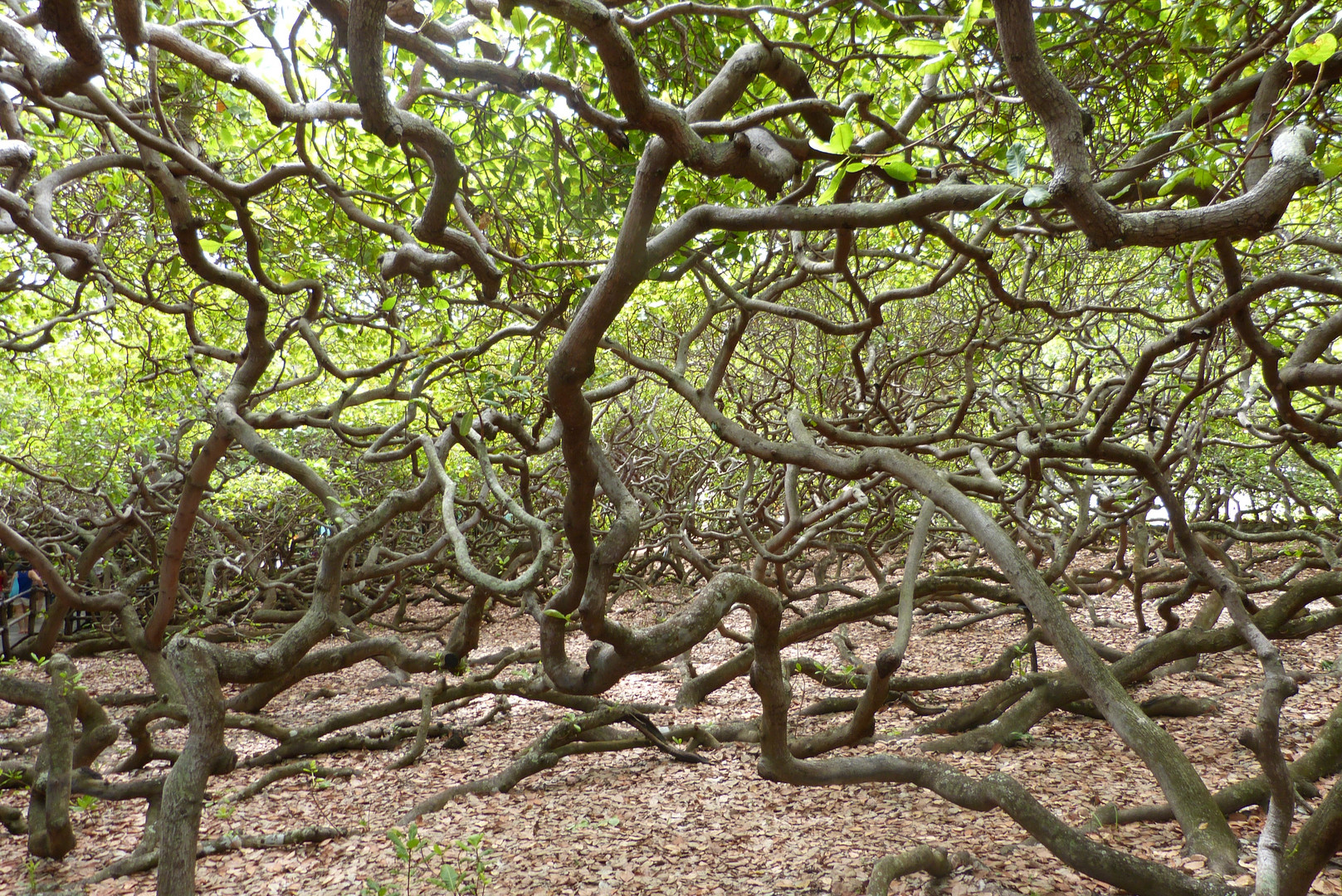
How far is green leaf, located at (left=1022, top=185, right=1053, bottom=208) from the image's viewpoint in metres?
1.76

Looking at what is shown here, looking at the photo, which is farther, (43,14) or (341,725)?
(341,725)

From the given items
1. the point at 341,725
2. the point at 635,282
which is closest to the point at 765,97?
the point at 635,282

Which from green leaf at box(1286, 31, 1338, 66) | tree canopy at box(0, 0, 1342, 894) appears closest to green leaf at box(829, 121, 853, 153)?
tree canopy at box(0, 0, 1342, 894)

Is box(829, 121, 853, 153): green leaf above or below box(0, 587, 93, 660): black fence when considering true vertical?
below

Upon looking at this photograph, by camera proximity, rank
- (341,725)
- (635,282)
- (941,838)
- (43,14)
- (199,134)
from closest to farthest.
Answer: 1. (43,14)
2. (635,282)
3. (941,838)
4. (199,134)
5. (341,725)

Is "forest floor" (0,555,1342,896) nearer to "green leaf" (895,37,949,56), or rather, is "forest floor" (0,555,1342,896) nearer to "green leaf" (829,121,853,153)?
"green leaf" (829,121,853,153)

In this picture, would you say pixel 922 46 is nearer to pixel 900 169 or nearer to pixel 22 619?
pixel 900 169

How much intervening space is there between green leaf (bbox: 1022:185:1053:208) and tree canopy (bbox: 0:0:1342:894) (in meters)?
0.06

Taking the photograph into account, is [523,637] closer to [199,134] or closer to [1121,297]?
[199,134]

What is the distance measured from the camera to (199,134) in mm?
5465

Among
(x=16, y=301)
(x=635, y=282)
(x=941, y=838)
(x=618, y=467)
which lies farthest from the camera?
(x=618, y=467)

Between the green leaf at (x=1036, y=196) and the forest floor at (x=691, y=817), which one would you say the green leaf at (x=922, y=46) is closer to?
the green leaf at (x=1036, y=196)

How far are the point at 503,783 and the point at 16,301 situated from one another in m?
7.03

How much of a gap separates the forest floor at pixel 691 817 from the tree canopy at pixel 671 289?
1.09 ft
